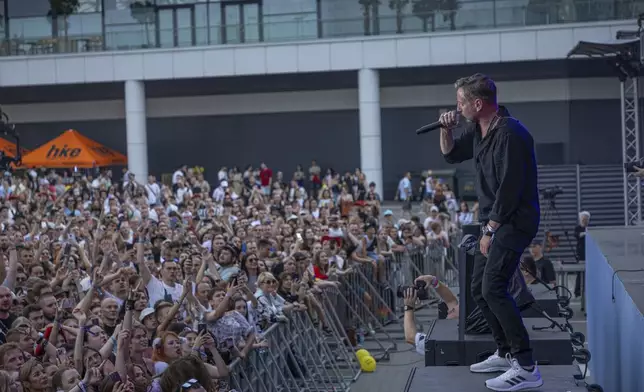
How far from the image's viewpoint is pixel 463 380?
5.66 meters

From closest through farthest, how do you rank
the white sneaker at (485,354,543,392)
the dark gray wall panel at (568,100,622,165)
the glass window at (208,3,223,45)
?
1. the white sneaker at (485,354,543,392)
2. the glass window at (208,3,223,45)
3. the dark gray wall panel at (568,100,622,165)

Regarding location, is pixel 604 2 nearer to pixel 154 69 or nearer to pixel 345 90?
pixel 345 90

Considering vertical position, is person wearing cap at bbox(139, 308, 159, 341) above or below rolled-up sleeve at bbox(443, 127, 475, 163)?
below

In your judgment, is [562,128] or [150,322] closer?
[150,322]

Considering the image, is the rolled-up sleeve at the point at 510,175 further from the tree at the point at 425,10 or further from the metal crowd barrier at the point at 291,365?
the tree at the point at 425,10

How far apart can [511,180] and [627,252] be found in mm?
2291

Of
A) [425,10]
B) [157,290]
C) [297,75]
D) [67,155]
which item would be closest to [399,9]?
[425,10]

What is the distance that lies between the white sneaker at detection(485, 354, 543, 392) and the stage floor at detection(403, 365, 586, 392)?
4 cm

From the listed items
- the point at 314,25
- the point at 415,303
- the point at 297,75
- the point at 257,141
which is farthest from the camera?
the point at 257,141

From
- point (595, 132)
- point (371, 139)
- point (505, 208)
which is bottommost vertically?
point (505, 208)

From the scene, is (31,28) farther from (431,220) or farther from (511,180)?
(511,180)

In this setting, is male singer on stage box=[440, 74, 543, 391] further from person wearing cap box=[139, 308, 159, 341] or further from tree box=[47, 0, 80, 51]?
tree box=[47, 0, 80, 51]

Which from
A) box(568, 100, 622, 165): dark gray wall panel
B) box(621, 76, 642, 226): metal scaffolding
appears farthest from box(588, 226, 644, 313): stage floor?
box(568, 100, 622, 165): dark gray wall panel

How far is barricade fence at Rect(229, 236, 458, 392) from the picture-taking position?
1022 centimetres
